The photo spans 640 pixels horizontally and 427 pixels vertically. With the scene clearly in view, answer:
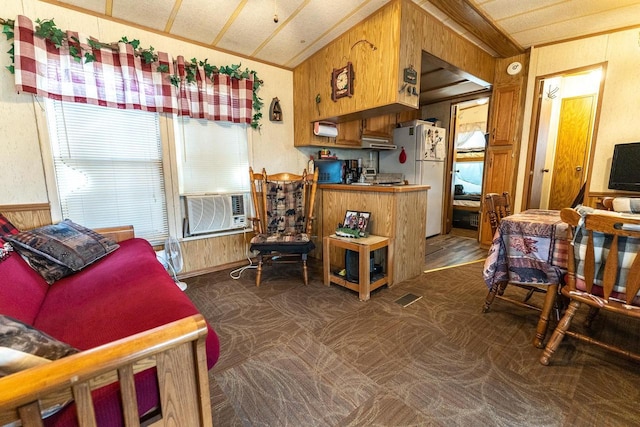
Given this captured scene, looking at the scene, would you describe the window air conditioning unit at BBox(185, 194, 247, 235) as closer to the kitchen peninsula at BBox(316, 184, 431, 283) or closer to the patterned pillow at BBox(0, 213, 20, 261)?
the kitchen peninsula at BBox(316, 184, 431, 283)

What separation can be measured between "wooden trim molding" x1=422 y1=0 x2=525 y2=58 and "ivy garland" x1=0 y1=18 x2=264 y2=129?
1.82m

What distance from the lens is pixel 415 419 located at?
1.18m

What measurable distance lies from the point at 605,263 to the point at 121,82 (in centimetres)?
336

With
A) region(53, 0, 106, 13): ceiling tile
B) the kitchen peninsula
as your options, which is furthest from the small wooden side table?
region(53, 0, 106, 13): ceiling tile

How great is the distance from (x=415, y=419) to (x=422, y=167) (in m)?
3.31

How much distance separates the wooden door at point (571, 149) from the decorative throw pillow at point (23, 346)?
5.31m

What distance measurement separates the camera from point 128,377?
0.66 meters

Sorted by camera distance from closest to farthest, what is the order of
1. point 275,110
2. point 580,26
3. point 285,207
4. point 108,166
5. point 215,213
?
point 108,166, point 580,26, point 215,213, point 285,207, point 275,110

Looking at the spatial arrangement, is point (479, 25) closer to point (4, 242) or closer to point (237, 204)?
point (237, 204)

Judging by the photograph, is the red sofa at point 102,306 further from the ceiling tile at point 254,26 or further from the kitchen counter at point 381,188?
the ceiling tile at point 254,26

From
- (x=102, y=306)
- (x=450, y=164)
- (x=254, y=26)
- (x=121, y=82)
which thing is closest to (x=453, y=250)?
(x=450, y=164)

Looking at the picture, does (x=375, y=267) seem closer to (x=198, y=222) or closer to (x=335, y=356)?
(x=335, y=356)

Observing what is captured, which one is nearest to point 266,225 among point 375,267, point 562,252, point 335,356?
point 375,267

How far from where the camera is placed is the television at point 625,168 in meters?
2.42
